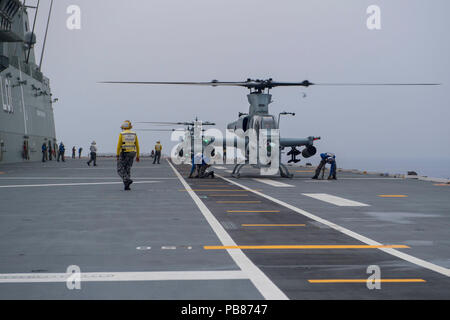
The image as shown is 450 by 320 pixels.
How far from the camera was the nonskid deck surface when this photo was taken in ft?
17.6

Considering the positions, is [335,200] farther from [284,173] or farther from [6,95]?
[6,95]

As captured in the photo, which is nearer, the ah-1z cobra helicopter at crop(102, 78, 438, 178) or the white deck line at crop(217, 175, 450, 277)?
the white deck line at crop(217, 175, 450, 277)

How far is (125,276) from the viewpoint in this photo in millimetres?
5859

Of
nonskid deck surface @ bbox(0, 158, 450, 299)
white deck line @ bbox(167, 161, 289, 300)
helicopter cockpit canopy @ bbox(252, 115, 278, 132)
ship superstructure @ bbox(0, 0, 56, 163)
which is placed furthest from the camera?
ship superstructure @ bbox(0, 0, 56, 163)

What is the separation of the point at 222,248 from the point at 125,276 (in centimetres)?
206

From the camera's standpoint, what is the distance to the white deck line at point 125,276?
572 centimetres

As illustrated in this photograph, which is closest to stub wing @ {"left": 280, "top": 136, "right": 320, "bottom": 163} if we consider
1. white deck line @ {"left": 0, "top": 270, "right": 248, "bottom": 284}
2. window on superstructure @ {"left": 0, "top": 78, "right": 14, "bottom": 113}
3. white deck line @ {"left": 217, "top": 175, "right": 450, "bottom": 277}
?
white deck line @ {"left": 217, "top": 175, "right": 450, "bottom": 277}

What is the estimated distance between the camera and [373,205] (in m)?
13.9

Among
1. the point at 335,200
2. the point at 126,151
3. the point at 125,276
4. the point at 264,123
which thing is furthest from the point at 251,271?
the point at 264,123

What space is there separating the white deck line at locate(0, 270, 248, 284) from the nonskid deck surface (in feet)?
0.04

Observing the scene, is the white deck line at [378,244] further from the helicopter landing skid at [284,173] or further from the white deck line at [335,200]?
the helicopter landing skid at [284,173]

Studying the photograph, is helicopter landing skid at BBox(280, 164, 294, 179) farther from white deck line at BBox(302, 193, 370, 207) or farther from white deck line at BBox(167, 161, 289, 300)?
white deck line at BBox(167, 161, 289, 300)
